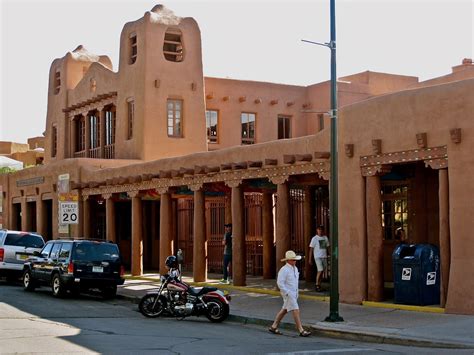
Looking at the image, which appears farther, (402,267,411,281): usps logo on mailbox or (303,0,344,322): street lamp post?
(402,267,411,281): usps logo on mailbox

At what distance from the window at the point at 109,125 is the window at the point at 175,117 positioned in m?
3.52

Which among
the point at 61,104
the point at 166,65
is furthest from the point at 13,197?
the point at 166,65

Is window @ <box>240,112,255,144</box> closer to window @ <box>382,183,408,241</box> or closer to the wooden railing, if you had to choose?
the wooden railing

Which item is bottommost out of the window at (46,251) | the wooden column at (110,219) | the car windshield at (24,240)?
the window at (46,251)

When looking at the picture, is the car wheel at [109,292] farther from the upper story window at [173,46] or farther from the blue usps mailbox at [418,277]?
the upper story window at [173,46]

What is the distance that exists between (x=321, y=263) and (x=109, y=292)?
20.0 feet

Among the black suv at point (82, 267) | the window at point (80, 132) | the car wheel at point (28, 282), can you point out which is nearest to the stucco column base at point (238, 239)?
the black suv at point (82, 267)

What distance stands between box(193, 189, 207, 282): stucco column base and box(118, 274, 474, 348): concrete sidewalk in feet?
10.9

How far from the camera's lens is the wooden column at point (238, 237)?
907 inches

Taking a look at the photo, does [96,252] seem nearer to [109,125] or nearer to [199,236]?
[199,236]

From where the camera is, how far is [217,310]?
17.3 meters

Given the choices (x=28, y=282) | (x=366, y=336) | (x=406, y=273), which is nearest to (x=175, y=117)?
(x=28, y=282)

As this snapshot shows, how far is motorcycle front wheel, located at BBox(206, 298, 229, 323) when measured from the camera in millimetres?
17219

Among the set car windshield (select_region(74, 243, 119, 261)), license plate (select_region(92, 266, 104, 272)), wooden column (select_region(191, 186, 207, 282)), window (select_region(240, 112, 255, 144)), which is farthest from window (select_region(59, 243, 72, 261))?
window (select_region(240, 112, 255, 144))
